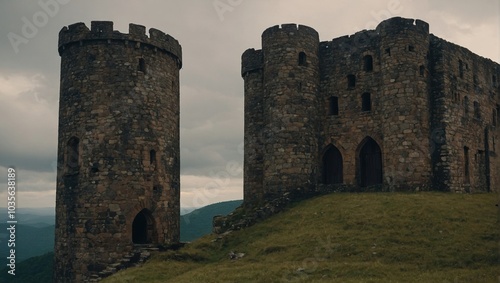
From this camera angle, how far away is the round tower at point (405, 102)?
96.7 ft

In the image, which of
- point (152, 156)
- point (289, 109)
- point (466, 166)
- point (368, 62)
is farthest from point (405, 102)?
point (152, 156)

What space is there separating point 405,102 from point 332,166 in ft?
19.8

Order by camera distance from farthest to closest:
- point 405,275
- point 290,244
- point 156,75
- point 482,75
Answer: point 482,75 → point 156,75 → point 290,244 → point 405,275

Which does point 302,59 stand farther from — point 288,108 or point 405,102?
point 405,102

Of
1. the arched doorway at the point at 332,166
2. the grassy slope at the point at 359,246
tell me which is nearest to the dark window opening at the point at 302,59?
the arched doorway at the point at 332,166

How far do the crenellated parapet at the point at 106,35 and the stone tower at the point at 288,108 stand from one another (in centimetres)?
704

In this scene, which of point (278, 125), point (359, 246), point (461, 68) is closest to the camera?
point (359, 246)

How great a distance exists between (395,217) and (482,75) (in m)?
17.0

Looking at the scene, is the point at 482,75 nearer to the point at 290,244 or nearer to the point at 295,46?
the point at 295,46

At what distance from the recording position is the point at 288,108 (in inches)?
1232

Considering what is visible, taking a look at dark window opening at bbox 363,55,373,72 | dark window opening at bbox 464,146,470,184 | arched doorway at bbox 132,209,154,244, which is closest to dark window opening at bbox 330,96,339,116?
dark window opening at bbox 363,55,373,72

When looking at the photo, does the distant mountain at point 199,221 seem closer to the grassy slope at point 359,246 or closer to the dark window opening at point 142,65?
the dark window opening at point 142,65

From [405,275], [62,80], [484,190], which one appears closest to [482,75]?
[484,190]

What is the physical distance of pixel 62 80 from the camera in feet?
94.4
